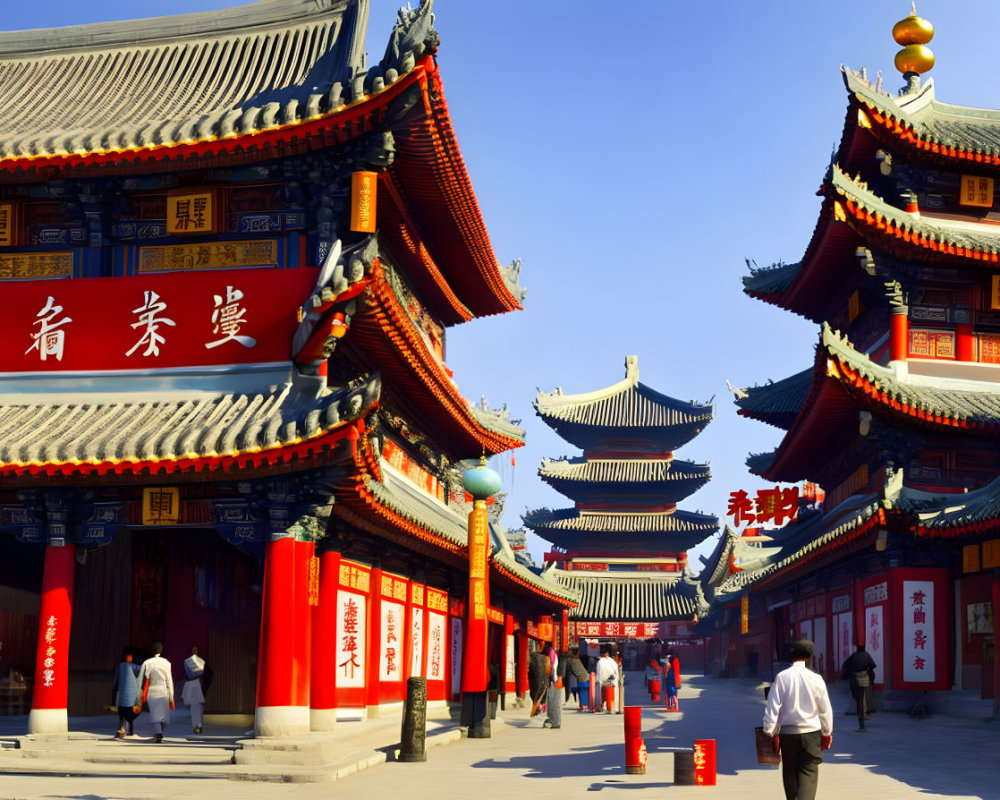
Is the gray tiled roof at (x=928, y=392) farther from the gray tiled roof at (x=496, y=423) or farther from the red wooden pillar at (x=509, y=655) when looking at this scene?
the red wooden pillar at (x=509, y=655)

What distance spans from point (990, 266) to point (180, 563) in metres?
18.5

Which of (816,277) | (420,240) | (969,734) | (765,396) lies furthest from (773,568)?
(420,240)

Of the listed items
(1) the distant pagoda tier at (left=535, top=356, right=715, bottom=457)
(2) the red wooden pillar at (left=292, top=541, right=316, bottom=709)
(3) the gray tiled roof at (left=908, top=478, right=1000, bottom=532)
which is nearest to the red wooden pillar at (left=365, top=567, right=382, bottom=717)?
(2) the red wooden pillar at (left=292, top=541, right=316, bottom=709)

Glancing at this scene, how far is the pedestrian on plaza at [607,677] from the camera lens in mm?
32656

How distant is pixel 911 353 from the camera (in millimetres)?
28250

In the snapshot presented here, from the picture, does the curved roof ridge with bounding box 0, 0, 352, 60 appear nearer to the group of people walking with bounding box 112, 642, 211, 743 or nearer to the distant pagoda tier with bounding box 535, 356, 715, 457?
the group of people walking with bounding box 112, 642, 211, 743

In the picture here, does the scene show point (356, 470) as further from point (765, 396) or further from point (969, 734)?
point (765, 396)

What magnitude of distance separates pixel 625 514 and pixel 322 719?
136ft

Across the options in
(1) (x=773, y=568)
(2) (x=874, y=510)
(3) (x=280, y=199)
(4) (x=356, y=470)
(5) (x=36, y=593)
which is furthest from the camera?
(1) (x=773, y=568)

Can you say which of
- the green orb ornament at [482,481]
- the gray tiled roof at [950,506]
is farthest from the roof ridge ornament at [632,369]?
the green orb ornament at [482,481]

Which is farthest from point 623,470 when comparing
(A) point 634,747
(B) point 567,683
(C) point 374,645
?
(A) point 634,747

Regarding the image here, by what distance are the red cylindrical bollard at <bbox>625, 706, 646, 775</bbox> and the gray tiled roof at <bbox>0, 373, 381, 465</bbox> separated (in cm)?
524

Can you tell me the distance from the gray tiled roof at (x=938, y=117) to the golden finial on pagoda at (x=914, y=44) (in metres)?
1.07

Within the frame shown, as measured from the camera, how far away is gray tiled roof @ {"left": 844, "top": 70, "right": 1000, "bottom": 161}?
27.9m
